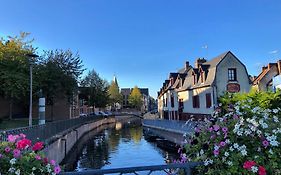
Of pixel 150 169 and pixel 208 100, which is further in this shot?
pixel 208 100

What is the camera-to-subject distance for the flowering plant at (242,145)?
404 cm

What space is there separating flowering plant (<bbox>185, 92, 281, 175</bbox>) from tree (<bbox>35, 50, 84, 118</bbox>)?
3720 cm

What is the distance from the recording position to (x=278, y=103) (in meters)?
17.7

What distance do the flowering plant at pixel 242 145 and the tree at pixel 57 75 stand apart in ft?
122

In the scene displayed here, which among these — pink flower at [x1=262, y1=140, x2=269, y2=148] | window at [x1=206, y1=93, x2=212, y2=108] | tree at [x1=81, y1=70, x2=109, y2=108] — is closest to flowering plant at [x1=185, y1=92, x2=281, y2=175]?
pink flower at [x1=262, y1=140, x2=269, y2=148]

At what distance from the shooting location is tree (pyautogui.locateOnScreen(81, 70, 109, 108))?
78438mm

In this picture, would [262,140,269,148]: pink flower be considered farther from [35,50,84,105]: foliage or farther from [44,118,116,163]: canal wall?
[35,50,84,105]: foliage

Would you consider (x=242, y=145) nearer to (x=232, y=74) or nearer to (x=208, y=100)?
(x=208, y=100)

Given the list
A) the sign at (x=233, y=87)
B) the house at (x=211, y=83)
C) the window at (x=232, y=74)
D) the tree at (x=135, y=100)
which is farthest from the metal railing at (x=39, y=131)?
the tree at (x=135, y=100)

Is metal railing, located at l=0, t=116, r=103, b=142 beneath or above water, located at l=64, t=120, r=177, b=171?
above

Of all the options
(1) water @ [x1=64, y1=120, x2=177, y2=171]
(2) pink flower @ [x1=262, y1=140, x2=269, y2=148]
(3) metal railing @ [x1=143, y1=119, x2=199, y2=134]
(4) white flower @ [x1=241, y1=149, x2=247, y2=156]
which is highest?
(2) pink flower @ [x1=262, y1=140, x2=269, y2=148]

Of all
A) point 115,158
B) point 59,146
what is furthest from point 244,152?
point 115,158

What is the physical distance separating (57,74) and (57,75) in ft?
0.55

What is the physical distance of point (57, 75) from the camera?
4153 centimetres
